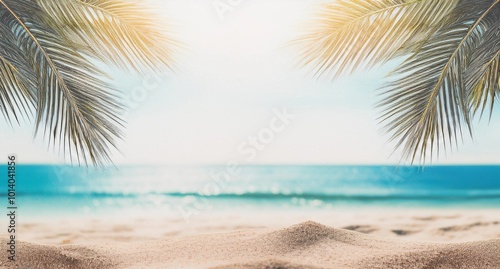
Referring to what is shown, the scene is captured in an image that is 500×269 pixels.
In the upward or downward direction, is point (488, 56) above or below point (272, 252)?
above

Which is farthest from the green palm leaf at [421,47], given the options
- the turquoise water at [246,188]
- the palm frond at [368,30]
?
the turquoise water at [246,188]

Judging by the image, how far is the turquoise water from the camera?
16.6ft

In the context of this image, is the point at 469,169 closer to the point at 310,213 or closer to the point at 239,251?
the point at 310,213

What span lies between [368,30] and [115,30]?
4.01 feet

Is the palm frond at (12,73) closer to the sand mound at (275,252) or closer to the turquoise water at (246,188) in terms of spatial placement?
the sand mound at (275,252)

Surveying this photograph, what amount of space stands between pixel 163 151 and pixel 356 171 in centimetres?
241

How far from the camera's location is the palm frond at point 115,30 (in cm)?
246

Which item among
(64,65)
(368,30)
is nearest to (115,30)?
(64,65)

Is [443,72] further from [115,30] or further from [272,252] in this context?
[115,30]

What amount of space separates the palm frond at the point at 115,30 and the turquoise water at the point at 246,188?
256 cm

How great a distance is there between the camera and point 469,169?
4.59m

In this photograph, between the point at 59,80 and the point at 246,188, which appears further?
the point at 246,188

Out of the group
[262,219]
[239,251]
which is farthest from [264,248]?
[262,219]

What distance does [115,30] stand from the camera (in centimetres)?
249
